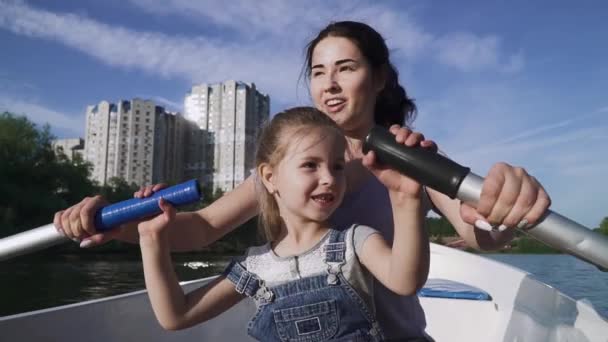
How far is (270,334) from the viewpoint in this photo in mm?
1303

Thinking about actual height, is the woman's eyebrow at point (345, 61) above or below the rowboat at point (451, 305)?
above

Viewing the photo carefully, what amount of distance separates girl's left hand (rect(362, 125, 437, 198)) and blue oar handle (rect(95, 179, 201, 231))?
38cm

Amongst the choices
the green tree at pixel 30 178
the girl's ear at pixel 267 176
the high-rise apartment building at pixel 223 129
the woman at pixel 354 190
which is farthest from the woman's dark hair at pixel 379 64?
the high-rise apartment building at pixel 223 129

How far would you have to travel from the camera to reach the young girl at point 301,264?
1.22 meters

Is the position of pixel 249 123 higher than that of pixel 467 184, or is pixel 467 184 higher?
pixel 249 123

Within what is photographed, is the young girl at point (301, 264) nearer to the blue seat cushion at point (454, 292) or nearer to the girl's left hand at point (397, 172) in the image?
the girl's left hand at point (397, 172)

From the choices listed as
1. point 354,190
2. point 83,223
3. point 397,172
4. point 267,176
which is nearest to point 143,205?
point 83,223

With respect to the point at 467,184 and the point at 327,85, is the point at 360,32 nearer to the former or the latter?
Answer: the point at 327,85

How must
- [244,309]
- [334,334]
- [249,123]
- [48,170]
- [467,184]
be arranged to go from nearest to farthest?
[467,184]
[334,334]
[244,309]
[48,170]
[249,123]

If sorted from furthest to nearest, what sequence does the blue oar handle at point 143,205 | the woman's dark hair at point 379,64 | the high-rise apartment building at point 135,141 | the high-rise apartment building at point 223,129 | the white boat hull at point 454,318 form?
the high-rise apartment building at point 223,129 < the high-rise apartment building at point 135,141 < the woman's dark hair at point 379,64 < the white boat hull at point 454,318 < the blue oar handle at point 143,205

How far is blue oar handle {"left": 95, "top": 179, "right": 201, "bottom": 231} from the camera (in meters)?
1.07

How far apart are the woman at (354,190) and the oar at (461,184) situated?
57 centimetres

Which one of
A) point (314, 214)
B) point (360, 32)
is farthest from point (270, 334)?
point (360, 32)

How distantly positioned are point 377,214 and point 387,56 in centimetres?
60
